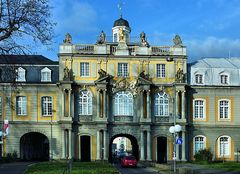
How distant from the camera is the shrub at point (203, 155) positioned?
72188 millimetres

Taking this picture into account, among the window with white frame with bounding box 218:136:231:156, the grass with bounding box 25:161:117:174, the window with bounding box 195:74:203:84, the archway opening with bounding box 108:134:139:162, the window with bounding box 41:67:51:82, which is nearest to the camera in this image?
the grass with bounding box 25:161:117:174

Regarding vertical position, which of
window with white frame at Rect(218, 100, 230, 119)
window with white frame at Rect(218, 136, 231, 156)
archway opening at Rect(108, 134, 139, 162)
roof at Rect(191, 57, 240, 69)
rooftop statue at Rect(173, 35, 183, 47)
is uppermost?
rooftop statue at Rect(173, 35, 183, 47)

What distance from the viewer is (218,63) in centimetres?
8056

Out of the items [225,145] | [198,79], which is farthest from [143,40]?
[225,145]

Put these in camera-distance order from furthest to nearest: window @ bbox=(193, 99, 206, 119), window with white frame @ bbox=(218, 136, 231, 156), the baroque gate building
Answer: window with white frame @ bbox=(218, 136, 231, 156) < window @ bbox=(193, 99, 206, 119) < the baroque gate building

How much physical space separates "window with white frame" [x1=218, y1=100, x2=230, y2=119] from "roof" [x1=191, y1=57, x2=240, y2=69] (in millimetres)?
5887

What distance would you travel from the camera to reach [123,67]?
241 ft

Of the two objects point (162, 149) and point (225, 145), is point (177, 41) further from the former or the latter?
point (225, 145)

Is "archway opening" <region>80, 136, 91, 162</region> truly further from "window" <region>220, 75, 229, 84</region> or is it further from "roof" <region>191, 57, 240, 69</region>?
"window" <region>220, 75, 229, 84</region>

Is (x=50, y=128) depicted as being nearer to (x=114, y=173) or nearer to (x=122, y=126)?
(x=122, y=126)

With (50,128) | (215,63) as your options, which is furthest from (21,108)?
(215,63)

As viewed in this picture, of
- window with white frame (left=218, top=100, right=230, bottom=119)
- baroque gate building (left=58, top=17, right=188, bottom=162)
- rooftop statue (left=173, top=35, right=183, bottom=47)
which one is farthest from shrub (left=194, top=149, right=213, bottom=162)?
rooftop statue (left=173, top=35, right=183, bottom=47)

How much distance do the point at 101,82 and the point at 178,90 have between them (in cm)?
1007

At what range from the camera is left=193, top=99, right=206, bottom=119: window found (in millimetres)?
75062
